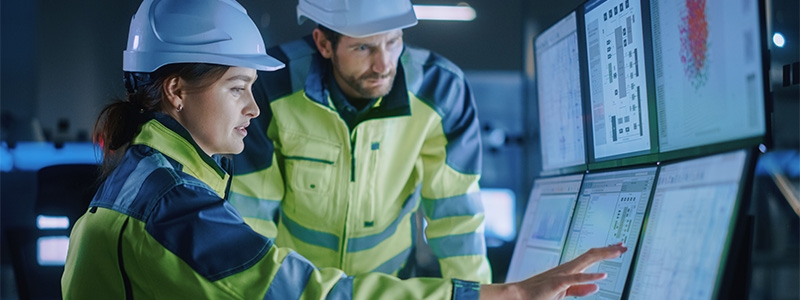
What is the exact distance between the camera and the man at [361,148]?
1.99 m

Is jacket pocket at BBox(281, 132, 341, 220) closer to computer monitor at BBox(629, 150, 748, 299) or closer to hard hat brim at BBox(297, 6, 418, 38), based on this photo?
hard hat brim at BBox(297, 6, 418, 38)

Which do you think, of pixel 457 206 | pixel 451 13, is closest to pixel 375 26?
pixel 457 206

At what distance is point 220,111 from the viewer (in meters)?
1.40

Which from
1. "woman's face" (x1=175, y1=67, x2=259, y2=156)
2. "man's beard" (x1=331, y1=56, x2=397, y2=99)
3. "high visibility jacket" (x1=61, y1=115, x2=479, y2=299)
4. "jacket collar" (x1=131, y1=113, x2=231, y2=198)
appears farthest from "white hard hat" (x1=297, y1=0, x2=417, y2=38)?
"high visibility jacket" (x1=61, y1=115, x2=479, y2=299)

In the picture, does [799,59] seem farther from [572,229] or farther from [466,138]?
[466,138]

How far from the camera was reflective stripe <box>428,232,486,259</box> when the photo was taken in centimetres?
208

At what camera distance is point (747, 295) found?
993 mm

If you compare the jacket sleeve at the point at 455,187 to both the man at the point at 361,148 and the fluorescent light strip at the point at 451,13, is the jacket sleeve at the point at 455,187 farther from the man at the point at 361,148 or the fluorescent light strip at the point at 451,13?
the fluorescent light strip at the point at 451,13

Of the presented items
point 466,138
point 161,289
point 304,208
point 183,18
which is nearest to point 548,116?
point 466,138

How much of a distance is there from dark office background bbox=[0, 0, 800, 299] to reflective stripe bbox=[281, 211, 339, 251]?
51 cm

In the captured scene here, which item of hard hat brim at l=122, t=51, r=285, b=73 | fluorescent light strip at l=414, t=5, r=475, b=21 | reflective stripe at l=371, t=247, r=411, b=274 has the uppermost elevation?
fluorescent light strip at l=414, t=5, r=475, b=21

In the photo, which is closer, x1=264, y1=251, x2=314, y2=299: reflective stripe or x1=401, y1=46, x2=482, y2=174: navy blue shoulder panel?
x1=264, y1=251, x2=314, y2=299: reflective stripe

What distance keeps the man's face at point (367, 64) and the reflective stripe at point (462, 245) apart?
1.38 feet

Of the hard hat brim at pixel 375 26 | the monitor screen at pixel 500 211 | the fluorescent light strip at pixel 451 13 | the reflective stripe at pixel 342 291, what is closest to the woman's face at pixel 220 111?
the reflective stripe at pixel 342 291
